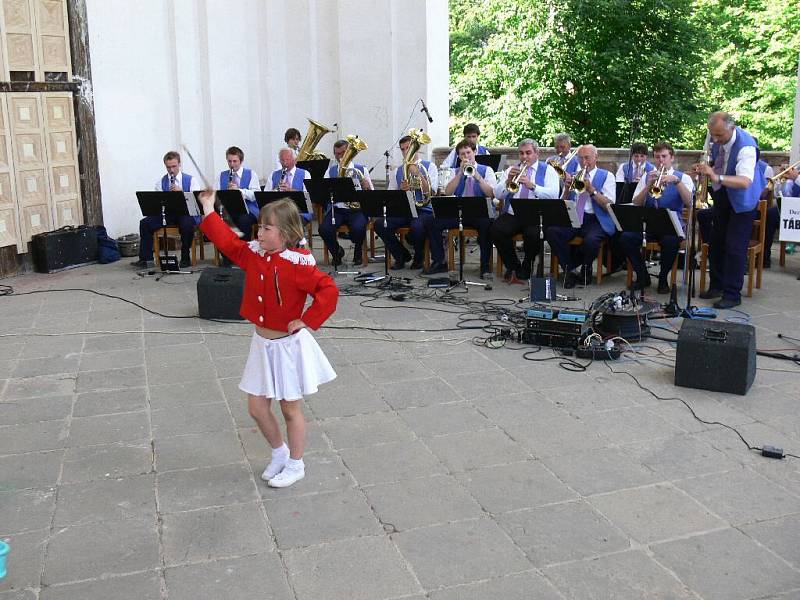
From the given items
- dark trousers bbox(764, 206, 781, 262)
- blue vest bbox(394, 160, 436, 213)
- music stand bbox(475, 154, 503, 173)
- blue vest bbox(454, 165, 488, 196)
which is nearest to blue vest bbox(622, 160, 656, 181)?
dark trousers bbox(764, 206, 781, 262)

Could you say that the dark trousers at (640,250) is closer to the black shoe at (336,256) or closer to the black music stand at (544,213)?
the black music stand at (544,213)

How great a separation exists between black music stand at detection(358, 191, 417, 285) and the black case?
3981 millimetres

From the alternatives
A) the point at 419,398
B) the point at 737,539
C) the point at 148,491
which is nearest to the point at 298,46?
the point at 419,398

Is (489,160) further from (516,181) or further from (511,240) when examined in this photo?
(511,240)

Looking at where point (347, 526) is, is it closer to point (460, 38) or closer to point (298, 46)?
point (298, 46)

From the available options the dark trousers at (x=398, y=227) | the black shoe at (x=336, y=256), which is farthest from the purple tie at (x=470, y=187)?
the black shoe at (x=336, y=256)

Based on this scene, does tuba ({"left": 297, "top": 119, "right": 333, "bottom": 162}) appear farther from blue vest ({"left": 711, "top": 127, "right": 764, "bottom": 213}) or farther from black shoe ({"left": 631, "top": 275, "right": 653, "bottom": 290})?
blue vest ({"left": 711, "top": 127, "right": 764, "bottom": 213})

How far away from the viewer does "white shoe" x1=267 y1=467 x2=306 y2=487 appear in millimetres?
4906

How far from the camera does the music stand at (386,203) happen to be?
10195 millimetres

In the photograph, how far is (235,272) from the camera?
870cm

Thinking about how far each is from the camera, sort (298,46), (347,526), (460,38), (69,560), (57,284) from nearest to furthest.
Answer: (69,560) < (347,526) < (57,284) < (298,46) < (460,38)

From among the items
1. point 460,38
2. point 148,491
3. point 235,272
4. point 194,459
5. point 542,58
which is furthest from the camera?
point 460,38

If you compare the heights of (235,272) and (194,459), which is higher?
(235,272)

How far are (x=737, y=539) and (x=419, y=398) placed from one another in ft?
8.55
